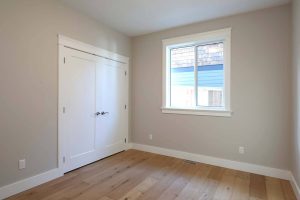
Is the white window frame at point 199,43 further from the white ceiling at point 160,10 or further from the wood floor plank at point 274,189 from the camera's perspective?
the wood floor plank at point 274,189

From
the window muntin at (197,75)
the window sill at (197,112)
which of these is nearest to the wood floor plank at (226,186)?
the window sill at (197,112)

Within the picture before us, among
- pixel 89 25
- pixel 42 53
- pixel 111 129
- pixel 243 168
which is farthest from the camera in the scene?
pixel 111 129

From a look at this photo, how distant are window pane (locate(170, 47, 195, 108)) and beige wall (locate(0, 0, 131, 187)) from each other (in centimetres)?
215

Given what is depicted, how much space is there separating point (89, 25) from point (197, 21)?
2.06 m

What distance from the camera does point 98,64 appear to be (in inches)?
133

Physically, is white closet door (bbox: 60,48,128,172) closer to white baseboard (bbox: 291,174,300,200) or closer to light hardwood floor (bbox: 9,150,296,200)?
light hardwood floor (bbox: 9,150,296,200)

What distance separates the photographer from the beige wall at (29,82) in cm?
212

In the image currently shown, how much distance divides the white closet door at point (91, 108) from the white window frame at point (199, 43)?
993 millimetres

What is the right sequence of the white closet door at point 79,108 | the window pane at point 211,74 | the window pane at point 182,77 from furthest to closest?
1. the window pane at point 182,77
2. the window pane at point 211,74
3. the white closet door at point 79,108

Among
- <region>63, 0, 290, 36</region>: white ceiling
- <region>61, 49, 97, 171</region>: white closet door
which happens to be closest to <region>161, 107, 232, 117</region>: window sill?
<region>61, 49, 97, 171</region>: white closet door

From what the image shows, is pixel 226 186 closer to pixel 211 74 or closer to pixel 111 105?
pixel 211 74

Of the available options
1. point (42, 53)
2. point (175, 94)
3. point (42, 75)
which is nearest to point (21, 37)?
point (42, 53)

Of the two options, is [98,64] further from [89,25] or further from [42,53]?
[42,53]

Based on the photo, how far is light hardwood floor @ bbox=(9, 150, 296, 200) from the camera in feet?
7.25
